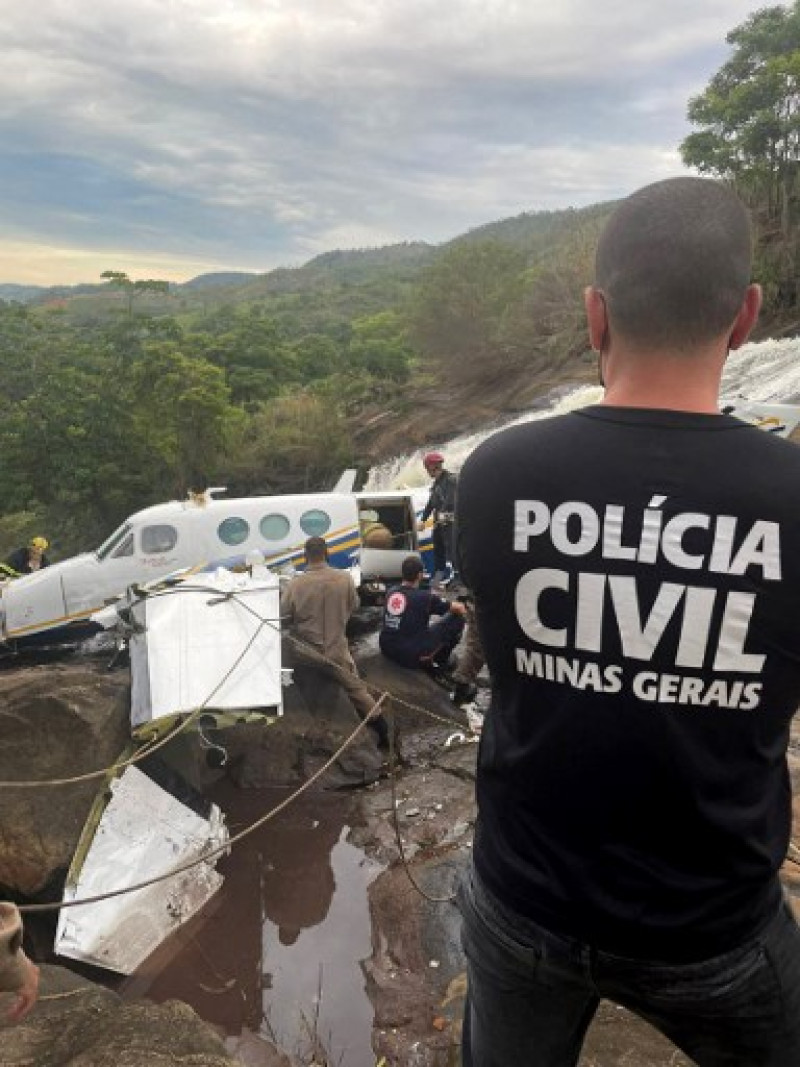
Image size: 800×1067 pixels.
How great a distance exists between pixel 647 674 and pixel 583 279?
3011 centimetres

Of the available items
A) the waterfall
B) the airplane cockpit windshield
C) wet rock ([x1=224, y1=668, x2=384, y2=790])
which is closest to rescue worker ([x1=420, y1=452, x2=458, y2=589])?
wet rock ([x1=224, y1=668, x2=384, y2=790])

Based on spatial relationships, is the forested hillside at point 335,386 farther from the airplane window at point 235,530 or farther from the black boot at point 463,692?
the black boot at point 463,692

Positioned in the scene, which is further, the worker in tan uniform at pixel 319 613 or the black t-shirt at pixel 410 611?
the black t-shirt at pixel 410 611

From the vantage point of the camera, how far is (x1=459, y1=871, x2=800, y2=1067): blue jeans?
1390mm

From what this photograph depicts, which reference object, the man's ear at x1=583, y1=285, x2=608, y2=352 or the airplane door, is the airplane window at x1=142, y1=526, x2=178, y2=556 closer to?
the airplane door

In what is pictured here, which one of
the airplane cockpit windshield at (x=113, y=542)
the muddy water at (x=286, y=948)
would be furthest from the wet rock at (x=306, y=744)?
the airplane cockpit windshield at (x=113, y=542)

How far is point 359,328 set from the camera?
56094mm

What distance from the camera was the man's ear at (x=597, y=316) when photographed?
1.41 metres

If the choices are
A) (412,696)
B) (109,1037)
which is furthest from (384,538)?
(109,1037)

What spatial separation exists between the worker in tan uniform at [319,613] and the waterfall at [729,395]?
28.1ft

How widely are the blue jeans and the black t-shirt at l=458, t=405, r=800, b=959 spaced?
60mm

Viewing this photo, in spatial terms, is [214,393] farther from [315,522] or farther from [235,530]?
[315,522]

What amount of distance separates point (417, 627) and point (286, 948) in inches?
151

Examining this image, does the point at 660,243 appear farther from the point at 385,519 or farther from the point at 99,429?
the point at 99,429
